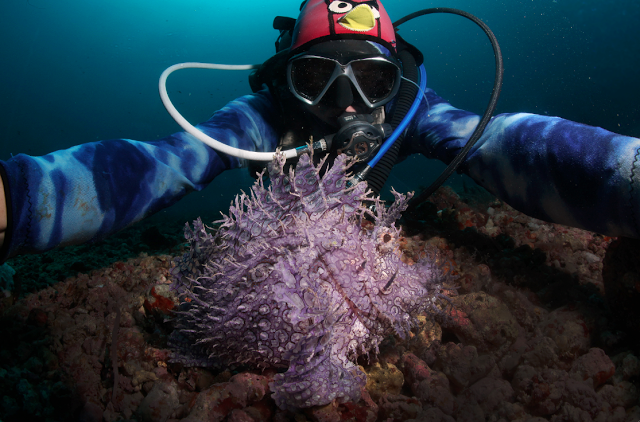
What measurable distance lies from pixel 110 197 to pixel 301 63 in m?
2.06

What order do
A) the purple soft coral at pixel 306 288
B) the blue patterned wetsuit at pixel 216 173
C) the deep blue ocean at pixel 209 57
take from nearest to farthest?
the purple soft coral at pixel 306 288, the blue patterned wetsuit at pixel 216 173, the deep blue ocean at pixel 209 57

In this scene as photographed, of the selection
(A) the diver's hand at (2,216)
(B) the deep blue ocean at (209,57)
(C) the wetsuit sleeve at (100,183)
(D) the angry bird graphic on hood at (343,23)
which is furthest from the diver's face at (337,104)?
(B) the deep blue ocean at (209,57)

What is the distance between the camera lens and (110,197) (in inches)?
71.8

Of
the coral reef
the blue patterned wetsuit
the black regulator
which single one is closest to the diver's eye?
the black regulator

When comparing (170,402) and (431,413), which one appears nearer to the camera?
(431,413)

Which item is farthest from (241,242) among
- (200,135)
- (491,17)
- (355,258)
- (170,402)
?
(491,17)

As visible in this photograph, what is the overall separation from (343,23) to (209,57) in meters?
47.6

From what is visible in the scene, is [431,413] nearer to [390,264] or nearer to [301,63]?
[390,264]

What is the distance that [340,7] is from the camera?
2.78m

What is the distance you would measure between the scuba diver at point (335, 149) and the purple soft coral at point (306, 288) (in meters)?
1.02

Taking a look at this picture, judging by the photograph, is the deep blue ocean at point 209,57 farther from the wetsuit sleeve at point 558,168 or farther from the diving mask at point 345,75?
the wetsuit sleeve at point 558,168

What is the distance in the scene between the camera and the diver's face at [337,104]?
270 centimetres

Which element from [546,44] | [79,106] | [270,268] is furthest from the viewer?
[79,106]

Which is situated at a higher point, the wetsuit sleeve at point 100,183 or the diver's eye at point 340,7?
the diver's eye at point 340,7
